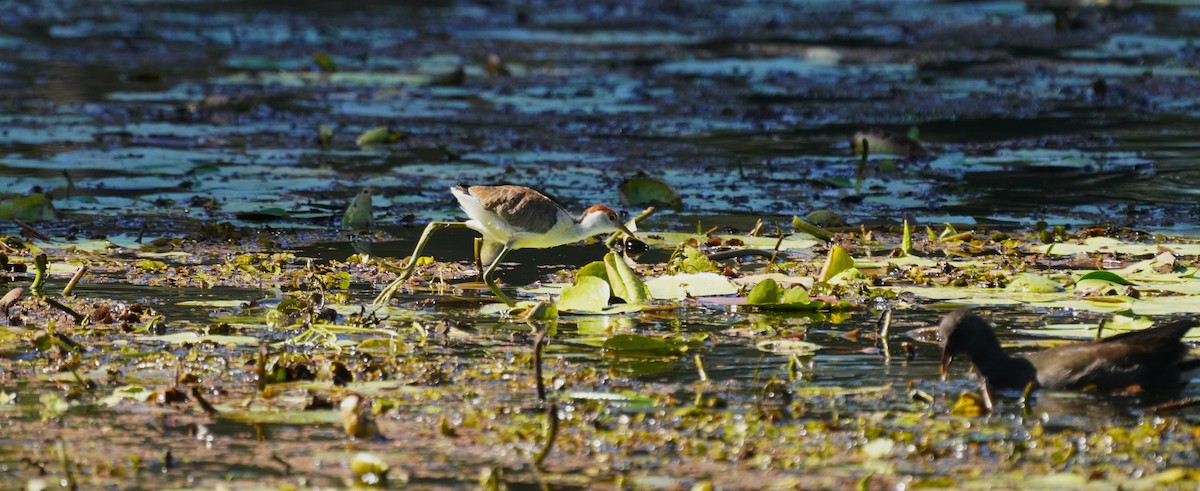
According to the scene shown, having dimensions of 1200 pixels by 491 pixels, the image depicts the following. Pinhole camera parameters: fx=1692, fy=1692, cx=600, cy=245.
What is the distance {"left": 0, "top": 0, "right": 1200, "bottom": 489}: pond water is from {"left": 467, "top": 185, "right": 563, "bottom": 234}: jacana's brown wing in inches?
15.8

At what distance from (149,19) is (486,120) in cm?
1030

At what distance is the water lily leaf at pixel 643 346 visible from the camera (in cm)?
548

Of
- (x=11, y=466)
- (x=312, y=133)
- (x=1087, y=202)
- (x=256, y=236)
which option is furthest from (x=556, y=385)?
(x=312, y=133)

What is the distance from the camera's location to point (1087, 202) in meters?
9.26

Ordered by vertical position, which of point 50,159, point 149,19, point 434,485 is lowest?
point 434,485

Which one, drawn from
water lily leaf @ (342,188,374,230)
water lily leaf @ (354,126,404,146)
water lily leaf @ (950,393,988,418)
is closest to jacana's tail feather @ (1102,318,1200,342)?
water lily leaf @ (950,393,988,418)

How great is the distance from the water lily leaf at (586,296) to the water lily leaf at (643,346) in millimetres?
632

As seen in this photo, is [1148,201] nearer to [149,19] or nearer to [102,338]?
[102,338]

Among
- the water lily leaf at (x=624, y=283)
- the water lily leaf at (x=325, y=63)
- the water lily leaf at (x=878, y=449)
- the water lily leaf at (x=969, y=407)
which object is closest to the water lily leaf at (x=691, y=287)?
the water lily leaf at (x=624, y=283)

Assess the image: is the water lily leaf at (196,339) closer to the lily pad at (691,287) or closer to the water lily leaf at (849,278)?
the lily pad at (691,287)

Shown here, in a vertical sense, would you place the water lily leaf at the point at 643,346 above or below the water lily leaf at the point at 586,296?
below

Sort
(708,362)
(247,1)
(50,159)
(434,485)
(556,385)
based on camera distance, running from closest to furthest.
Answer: (434,485) → (556,385) → (708,362) → (50,159) → (247,1)

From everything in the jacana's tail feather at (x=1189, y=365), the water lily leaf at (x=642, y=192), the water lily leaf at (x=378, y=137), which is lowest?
the jacana's tail feather at (x=1189, y=365)

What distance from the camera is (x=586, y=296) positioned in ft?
20.4
